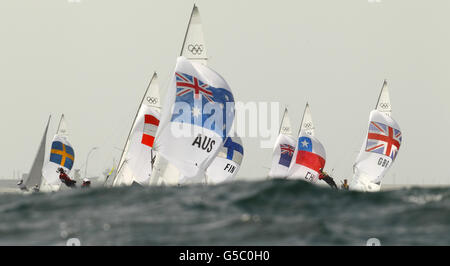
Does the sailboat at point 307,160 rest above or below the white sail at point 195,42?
below

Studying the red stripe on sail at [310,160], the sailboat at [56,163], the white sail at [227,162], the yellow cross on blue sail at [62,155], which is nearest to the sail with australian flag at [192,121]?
the white sail at [227,162]

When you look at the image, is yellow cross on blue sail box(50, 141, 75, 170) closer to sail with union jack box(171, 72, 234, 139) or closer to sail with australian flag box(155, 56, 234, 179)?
sail with australian flag box(155, 56, 234, 179)

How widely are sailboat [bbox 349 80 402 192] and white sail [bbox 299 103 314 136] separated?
454 inches

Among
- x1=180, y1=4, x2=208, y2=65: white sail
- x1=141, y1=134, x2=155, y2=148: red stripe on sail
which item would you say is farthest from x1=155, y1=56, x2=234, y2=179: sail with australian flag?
x1=141, y1=134, x2=155, y2=148: red stripe on sail

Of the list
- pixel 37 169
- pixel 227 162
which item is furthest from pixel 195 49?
pixel 37 169

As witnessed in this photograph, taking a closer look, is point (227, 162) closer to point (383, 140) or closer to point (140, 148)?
point (140, 148)

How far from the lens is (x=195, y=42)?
4016cm

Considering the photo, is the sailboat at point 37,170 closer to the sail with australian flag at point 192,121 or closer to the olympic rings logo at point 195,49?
the olympic rings logo at point 195,49

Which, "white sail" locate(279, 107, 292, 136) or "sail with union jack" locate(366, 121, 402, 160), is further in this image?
"white sail" locate(279, 107, 292, 136)

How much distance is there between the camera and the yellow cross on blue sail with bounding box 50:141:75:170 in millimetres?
68688

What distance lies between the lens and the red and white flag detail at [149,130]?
45656 millimetres

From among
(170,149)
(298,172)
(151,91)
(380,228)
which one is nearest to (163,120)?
(170,149)

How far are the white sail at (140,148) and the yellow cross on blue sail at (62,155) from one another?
76.2 feet

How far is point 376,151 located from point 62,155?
28.8m
